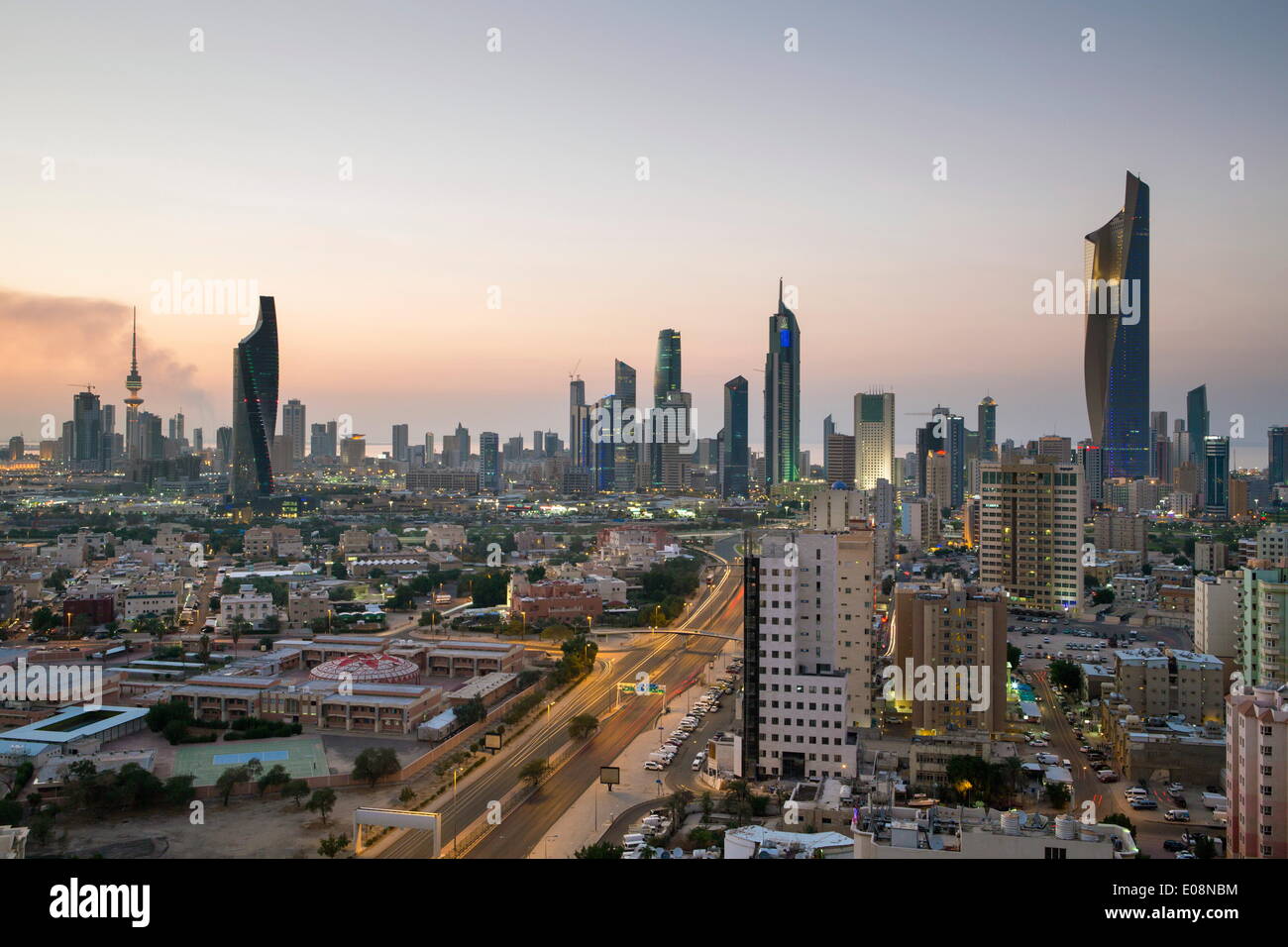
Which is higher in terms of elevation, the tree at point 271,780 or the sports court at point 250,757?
the tree at point 271,780

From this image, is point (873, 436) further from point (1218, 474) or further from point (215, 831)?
point (215, 831)

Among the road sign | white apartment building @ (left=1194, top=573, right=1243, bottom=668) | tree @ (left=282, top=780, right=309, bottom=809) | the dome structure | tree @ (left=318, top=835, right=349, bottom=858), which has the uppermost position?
white apartment building @ (left=1194, top=573, right=1243, bottom=668)

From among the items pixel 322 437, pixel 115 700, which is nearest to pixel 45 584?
pixel 115 700

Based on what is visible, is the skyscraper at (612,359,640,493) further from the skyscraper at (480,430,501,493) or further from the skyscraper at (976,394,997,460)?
the skyscraper at (976,394,997,460)

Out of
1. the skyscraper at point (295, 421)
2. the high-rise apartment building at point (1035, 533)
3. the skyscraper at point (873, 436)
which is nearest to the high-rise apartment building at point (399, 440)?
the skyscraper at point (295, 421)

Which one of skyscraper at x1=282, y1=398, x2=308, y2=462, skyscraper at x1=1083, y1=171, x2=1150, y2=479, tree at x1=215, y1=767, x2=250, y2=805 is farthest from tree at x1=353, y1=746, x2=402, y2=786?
skyscraper at x1=282, y1=398, x2=308, y2=462

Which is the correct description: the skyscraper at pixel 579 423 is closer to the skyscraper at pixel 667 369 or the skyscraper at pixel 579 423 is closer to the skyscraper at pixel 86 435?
the skyscraper at pixel 667 369

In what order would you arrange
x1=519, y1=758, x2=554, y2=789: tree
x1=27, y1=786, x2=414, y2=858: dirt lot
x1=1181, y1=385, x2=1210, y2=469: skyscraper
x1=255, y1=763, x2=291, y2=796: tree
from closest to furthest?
1. x1=27, y1=786, x2=414, y2=858: dirt lot
2. x1=255, y1=763, x2=291, y2=796: tree
3. x1=519, y1=758, x2=554, y2=789: tree
4. x1=1181, y1=385, x2=1210, y2=469: skyscraper
